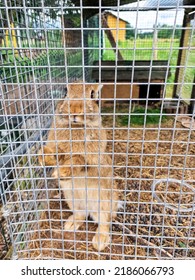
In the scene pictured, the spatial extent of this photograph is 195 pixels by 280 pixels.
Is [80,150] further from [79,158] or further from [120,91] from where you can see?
[120,91]

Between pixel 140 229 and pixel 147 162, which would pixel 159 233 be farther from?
pixel 147 162

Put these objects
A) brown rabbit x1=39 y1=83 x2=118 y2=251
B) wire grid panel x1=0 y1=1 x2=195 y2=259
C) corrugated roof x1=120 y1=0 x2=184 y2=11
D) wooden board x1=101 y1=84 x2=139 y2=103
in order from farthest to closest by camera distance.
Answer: wooden board x1=101 y1=84 x2=139 y2=103, brown rabbit x1=39 y1=83 x2=118 y2=251, wire grid panel x1=0 y1=1 x2=195 y2=259, corrugated roof x1=120 y1=0 x2=184 y2=11

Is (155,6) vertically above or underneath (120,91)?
above

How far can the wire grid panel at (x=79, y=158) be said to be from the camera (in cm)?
94

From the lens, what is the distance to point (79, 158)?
1.30m

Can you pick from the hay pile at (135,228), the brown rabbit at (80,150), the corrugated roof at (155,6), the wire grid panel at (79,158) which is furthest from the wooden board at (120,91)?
the brown rabbit at (80,150)

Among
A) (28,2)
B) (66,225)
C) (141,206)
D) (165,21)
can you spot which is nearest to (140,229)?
(141,206)

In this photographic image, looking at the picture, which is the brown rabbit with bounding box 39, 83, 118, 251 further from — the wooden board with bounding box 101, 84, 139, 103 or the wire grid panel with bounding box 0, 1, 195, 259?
the wooden board with bounding box 101, 84, 139, 103

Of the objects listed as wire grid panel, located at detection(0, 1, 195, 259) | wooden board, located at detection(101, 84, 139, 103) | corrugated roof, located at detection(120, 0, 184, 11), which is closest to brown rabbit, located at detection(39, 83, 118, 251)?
wire grid panel, located at detection(0, 1, 195, 259)

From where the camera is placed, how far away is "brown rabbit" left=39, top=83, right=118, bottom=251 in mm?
1109

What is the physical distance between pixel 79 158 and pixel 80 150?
2.6 inches

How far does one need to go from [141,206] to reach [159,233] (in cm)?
29

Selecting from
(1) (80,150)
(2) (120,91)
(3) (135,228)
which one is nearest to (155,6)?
(1) (80,150)
